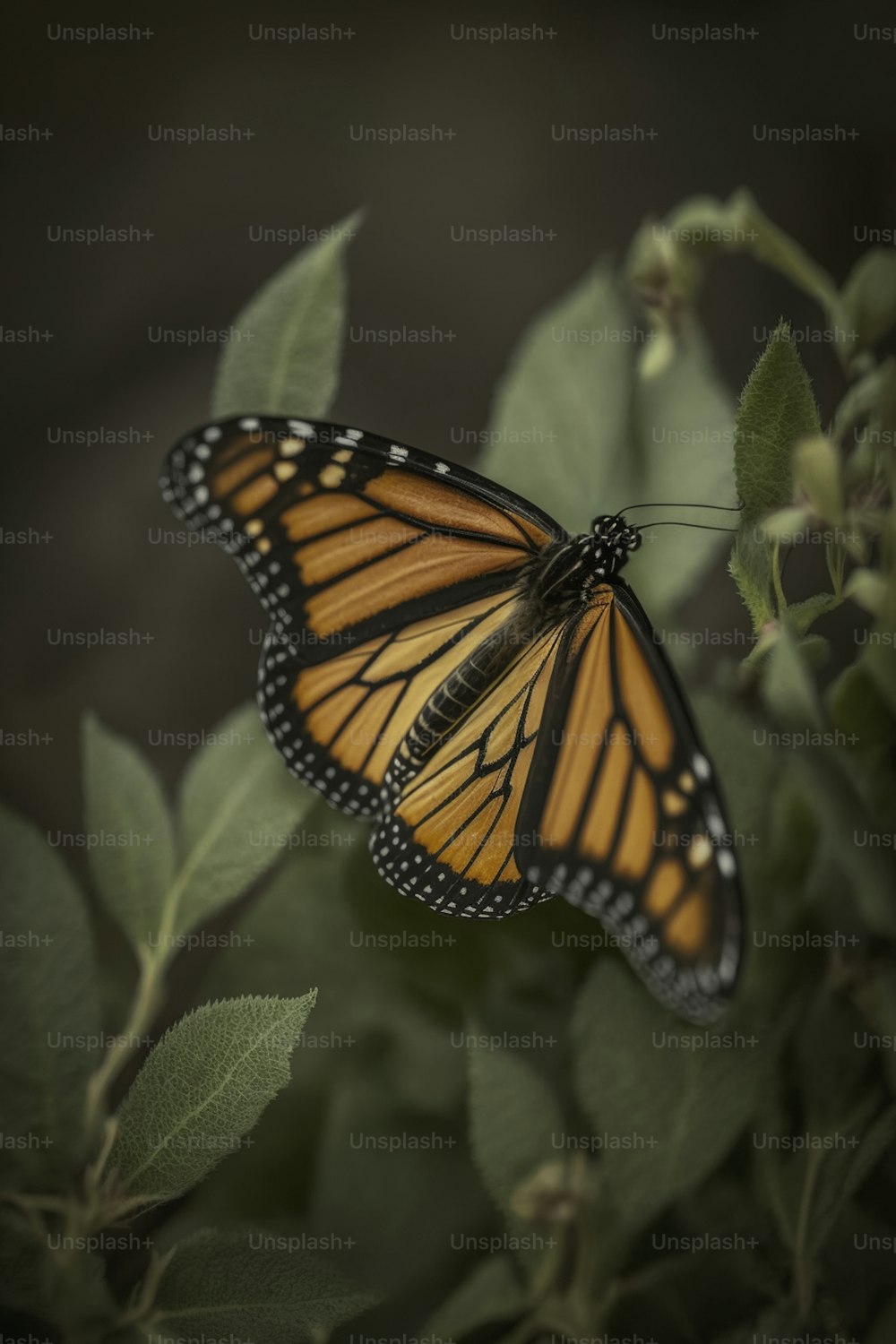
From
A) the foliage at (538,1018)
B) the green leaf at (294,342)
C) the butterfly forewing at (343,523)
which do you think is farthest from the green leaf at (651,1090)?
the green leaf at (294,342)

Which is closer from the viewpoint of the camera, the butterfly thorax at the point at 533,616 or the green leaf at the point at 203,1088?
the green leaf at the point at 203,1088

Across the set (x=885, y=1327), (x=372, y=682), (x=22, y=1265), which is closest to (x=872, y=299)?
(x=372, y=682)

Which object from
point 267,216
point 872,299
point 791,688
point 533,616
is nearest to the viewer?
point 791,688

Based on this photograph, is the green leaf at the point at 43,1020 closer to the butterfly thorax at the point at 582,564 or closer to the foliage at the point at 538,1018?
the foliage at the point at 538,1018

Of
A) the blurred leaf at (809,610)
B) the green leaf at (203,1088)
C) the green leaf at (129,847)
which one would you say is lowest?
the green leaf at (203,1088)

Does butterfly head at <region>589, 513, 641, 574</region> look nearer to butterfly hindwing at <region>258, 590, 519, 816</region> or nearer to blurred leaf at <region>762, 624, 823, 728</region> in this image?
butterfly hindwing at <region>258, 590, 519, 816</region>

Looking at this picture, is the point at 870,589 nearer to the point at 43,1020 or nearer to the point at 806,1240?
the point at 806,1240

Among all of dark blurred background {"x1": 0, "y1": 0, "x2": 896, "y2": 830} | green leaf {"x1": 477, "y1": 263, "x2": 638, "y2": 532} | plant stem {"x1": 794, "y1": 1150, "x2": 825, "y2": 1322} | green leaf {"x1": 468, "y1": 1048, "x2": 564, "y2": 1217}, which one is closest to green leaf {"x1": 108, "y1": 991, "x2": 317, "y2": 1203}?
green leaf {"x1": 468, "y1": 1048, "x2": 564, "y2": 1217}
